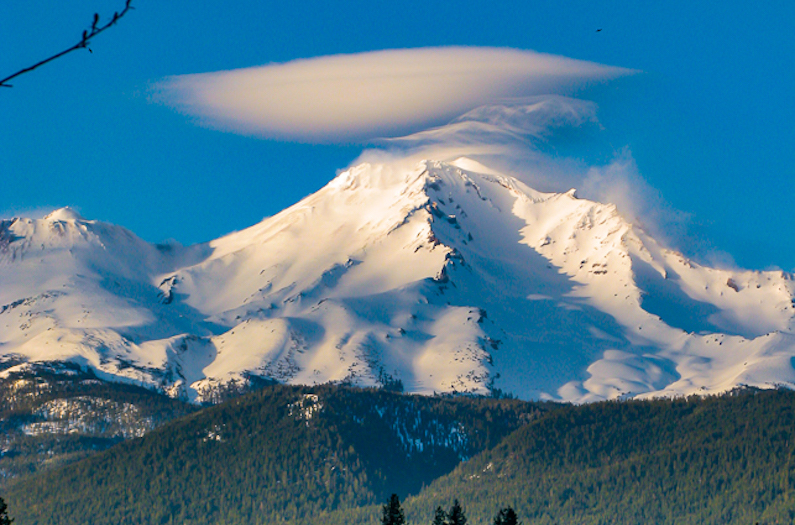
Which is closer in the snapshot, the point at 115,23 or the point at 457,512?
the point at 115,23

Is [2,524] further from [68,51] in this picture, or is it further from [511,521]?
[68,51]

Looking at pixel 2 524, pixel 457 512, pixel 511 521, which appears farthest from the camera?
pixel 457 512

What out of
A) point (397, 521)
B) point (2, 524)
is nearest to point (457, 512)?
point (397, 521)

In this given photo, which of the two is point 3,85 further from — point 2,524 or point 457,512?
point 457,512

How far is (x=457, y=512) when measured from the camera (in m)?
117

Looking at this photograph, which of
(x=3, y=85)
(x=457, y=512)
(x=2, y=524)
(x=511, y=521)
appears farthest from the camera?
(x=457, y=512)

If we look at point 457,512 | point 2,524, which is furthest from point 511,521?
point 2,524

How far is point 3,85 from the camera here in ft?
85.8

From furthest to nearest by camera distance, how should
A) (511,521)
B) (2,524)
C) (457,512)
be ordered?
1. (457,512)
2. (511,521)
3. (2,524)

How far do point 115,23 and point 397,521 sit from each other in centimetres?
8752

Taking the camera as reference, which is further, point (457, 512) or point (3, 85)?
point (457, 512)

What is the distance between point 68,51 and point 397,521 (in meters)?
87.7

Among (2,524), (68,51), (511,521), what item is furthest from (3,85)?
(511,521)

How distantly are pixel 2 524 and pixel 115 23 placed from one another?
75.4m
